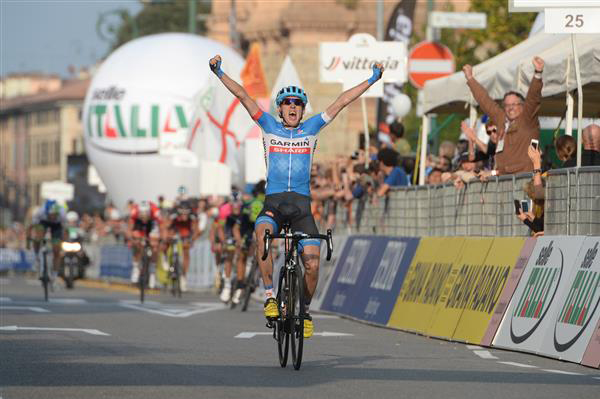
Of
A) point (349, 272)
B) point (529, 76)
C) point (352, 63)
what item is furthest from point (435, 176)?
point (352, 63)

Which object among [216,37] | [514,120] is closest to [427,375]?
[514,120]

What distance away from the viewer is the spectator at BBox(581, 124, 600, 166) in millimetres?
17344

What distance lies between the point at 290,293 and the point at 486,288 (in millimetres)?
3838

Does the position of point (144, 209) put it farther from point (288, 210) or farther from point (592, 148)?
point (288, 210)

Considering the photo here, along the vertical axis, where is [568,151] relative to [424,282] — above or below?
above

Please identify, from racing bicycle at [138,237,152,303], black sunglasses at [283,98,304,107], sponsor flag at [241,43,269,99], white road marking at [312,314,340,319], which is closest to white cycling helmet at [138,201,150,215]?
racing bicycle at [138,237,152,303]

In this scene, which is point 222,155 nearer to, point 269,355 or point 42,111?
point 269,355

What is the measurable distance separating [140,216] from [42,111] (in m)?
137

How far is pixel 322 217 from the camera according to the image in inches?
1126

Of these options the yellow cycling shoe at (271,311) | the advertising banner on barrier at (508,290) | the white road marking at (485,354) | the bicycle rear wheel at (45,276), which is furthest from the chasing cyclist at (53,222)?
the yellow cycling shoe at (271,311)

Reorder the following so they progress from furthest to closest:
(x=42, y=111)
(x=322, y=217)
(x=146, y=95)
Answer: (x=42, y=111)
(x=146, y=95)
(x=322, y=217)

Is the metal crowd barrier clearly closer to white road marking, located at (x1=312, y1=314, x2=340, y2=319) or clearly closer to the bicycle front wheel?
white road marking, located at (x1=312, y1=314, x2=340, y2=319)

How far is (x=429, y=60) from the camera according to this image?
30797 millimetres

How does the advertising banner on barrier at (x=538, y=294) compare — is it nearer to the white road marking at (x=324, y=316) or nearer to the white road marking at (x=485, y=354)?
the white road marking at (x=485, y=354)
